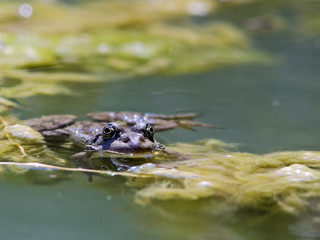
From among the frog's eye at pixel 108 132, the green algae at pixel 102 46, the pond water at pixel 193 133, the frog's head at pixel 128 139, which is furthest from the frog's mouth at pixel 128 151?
the green algae at pixel 102 46

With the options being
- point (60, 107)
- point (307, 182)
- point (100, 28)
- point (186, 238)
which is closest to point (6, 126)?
point (60, 107)

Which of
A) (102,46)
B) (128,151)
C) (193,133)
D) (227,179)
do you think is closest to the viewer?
(227,179)

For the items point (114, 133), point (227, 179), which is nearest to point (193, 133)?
point (114, 133)

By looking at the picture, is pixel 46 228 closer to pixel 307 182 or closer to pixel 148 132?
pixel 148 132

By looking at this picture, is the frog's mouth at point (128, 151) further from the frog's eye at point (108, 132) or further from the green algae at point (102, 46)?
the green algae at point (102, 46)

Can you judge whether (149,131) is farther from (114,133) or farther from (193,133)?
(193,133)

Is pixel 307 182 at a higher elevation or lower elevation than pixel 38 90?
lower

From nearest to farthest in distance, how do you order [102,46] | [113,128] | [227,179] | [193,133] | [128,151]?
[227,179] < [128,151] < [113,128] < [193,133] < [102,46]
